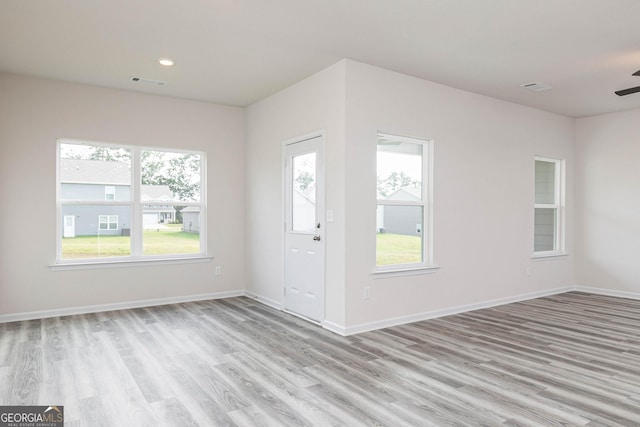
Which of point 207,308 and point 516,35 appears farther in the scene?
point 207,308

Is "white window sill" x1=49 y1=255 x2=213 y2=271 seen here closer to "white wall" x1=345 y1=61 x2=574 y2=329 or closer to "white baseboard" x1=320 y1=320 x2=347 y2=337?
"white baseboard" x1=320 y1=320 x2=347 y2=337

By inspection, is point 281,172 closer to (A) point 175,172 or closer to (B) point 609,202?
(A) point 175,172

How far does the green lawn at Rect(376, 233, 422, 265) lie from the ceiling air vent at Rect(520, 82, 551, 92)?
2.25 m

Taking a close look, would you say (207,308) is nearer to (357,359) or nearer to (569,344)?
(357,359)

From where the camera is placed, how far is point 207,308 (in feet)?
17.2

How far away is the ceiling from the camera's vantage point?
3.12 metres

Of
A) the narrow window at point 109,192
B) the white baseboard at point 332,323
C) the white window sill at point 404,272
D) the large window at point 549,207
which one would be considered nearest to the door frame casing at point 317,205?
the white baseboard at point 332,323

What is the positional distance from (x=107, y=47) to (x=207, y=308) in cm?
311

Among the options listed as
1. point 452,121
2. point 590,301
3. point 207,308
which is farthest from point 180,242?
point 590,301

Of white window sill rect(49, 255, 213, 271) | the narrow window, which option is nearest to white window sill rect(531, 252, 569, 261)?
white window sill rect(49, 255, 213, 271)

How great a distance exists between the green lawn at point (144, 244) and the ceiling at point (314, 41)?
6.10 feet

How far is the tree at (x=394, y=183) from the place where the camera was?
455 cm

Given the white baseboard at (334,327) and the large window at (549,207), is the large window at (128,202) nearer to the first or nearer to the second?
the white baseboard at (334,327)

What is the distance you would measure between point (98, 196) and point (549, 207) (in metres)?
6.41
